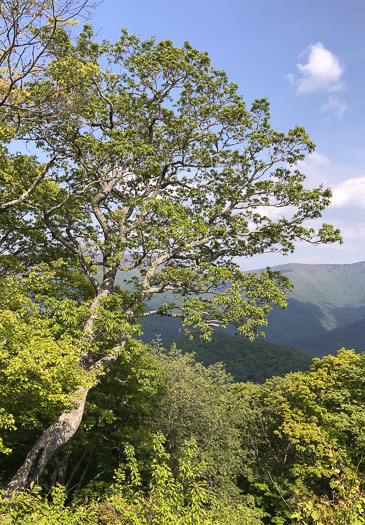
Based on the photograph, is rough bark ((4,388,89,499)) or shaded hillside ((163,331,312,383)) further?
shaded hillside ((163,331,312,383))

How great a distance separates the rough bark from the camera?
1082cm

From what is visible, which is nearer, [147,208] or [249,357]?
[147,208]

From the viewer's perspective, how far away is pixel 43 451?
11.4m

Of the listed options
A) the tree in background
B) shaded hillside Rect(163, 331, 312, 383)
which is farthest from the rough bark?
shaded hillside Rect(163, 331, 312, 383)

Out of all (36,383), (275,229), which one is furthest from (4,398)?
(275,229)

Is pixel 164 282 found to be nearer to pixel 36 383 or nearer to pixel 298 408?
pixel 36 383

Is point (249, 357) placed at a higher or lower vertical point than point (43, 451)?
lower

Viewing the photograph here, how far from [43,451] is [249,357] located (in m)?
155

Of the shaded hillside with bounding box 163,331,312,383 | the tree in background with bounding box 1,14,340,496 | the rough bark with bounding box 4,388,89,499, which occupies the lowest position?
the shaded hillside with bounding box 163,331,312,383

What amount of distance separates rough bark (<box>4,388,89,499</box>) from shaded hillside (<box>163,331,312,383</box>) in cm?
11198

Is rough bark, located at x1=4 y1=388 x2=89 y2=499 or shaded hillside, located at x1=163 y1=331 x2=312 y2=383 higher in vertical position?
rough bark, located at x1=4 y1=388 x2=89 y2=499

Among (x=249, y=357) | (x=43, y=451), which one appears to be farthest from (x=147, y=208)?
(x=249, y=357)

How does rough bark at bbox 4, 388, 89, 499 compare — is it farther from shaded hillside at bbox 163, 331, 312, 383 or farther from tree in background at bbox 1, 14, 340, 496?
shaded hillside at bbox 163, 331, 312, 383

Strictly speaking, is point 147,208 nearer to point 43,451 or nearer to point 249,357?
point 43,451
